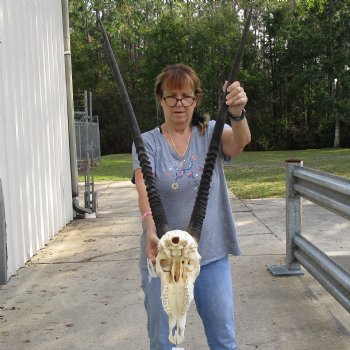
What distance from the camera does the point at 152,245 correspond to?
244 cm

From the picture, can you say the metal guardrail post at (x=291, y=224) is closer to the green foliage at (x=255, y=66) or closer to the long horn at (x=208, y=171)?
the long horn at (x=208, y=171)

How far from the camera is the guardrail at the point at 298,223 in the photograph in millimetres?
4111

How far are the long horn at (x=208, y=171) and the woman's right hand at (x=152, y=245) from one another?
158mm

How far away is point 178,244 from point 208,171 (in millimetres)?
515

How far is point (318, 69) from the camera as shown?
1399 inches

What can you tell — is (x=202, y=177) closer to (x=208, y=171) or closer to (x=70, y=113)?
(x=208, y=171)

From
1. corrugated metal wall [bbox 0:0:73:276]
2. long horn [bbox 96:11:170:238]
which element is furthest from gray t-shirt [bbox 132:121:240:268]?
corrugated metal wall [bbox 0:0:73:276]

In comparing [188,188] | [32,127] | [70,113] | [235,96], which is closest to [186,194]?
[188,188]

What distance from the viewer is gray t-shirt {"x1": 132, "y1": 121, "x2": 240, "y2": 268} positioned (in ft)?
8.80

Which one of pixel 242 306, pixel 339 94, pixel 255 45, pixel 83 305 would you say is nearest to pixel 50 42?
pixel 83 305

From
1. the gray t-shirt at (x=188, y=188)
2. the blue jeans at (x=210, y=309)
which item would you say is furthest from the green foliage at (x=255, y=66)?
the blue jeans at (x=210, y=309)

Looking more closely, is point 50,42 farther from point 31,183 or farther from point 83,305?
point 83,305

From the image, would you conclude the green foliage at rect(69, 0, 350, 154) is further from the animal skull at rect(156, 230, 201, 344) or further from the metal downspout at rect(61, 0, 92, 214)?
the animal skull at rect(156, 230, 201, 344)

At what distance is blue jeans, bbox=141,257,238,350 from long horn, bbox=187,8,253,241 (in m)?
0.37
